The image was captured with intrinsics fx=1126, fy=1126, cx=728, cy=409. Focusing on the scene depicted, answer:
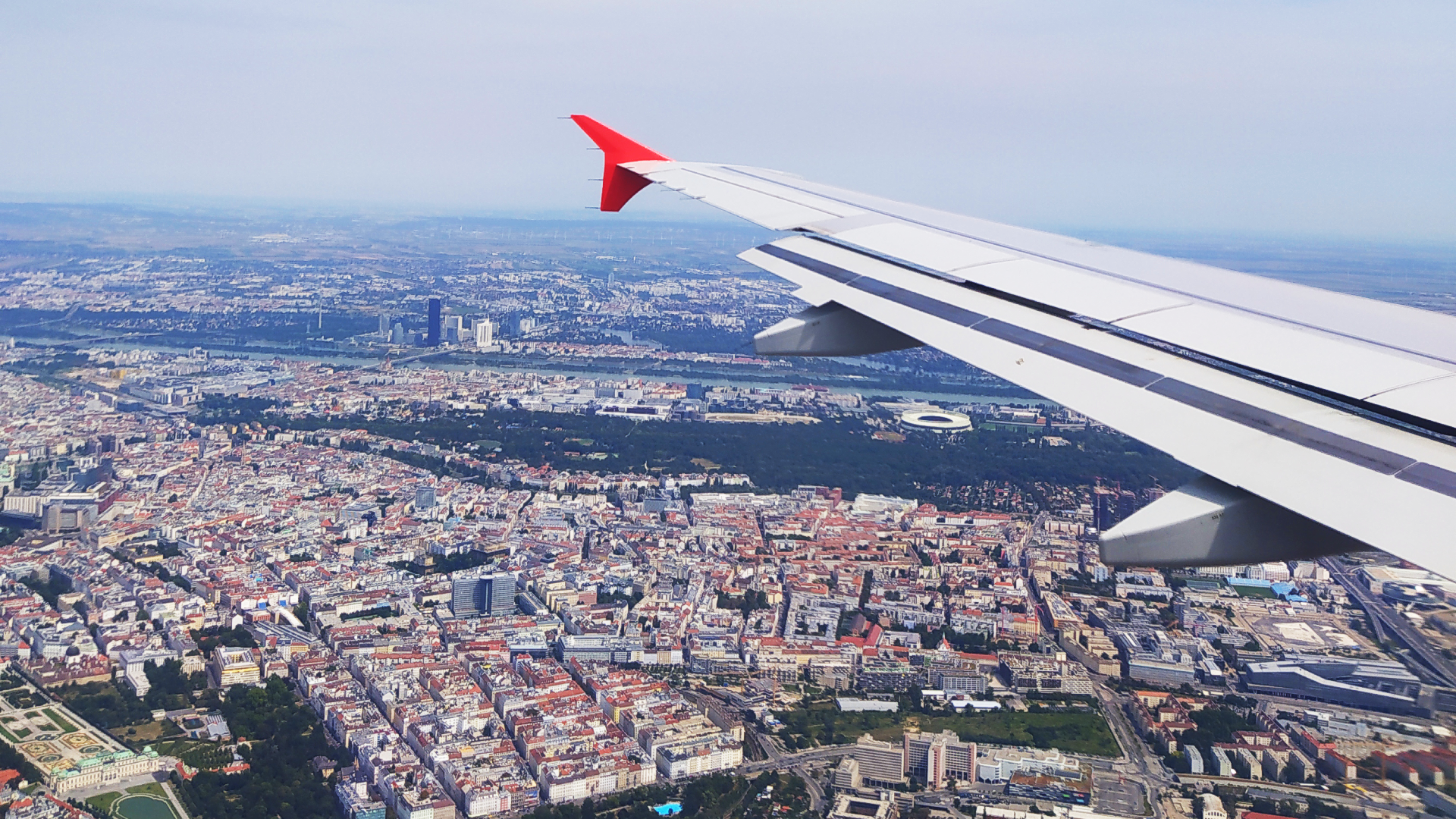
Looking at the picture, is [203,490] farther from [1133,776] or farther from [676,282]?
[676,282]

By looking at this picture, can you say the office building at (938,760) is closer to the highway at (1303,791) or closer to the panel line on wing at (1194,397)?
the highway at (1303,791)

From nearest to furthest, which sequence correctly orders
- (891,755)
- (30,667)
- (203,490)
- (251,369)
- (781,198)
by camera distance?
(781,198) < (891,755) < (30,667) < (203,490) < (251,369)

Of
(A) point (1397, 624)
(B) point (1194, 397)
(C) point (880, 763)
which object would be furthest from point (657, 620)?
(B) point (1194, 397)

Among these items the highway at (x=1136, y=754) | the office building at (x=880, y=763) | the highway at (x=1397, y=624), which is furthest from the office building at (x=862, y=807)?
the highway at (x=1397, y=624)

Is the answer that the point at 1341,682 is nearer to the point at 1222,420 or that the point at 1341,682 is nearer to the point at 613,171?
the point at 613,171

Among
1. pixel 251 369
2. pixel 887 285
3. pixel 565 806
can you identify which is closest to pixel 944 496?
pixel 565 806

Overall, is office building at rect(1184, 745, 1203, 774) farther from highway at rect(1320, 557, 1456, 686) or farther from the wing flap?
the wing flap
